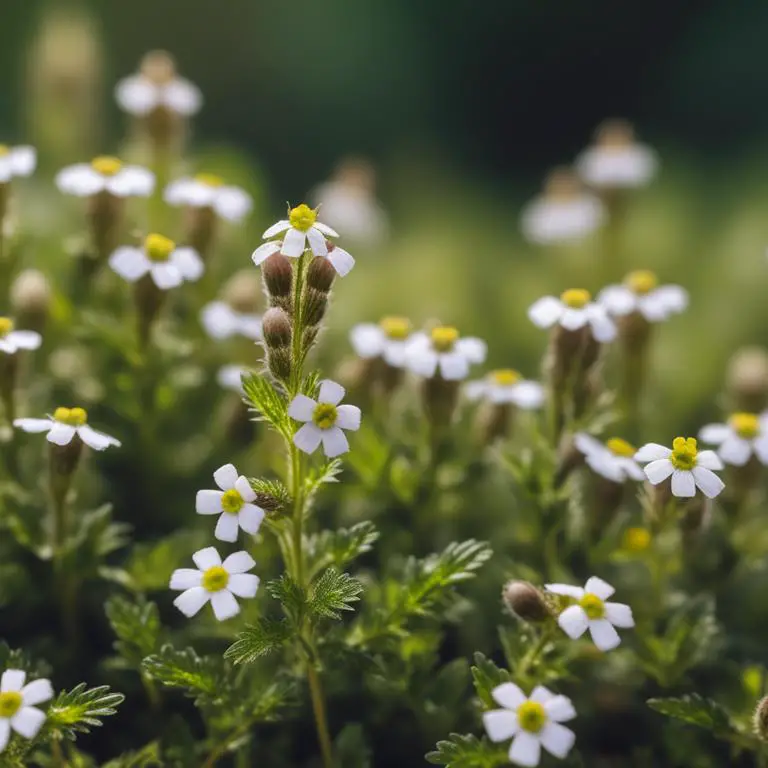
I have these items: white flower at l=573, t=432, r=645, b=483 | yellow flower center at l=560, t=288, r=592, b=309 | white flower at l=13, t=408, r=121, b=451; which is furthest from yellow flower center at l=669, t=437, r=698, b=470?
white flower at l=13, t=408, r=121, b=451

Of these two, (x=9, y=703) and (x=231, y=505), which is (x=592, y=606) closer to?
(x=231, y=505)

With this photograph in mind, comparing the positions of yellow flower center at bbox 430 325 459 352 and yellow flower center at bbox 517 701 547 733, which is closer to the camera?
yellow flower center at bbox 517 701 547 733

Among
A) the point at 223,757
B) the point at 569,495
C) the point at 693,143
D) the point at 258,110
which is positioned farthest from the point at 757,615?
the point at 258,110

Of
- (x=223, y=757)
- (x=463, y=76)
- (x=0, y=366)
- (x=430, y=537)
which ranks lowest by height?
(x=223, y=757)

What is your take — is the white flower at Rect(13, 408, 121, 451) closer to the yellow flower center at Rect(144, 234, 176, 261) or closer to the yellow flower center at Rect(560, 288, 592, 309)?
the yellow flower center at Rect(144, 234, 176, 261)

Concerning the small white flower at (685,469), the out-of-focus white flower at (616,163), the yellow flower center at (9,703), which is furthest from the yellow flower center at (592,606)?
the out-of-focus white flower at (616,163)

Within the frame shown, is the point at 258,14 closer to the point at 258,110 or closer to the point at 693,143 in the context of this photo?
the point at 258,110
